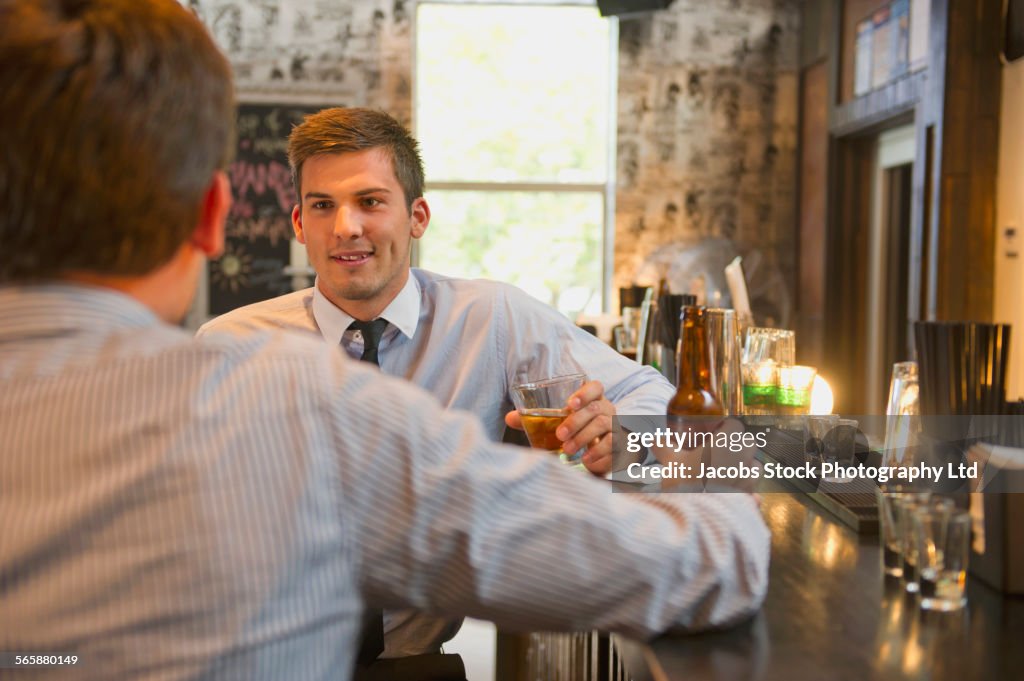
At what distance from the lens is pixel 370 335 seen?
83.3 inches

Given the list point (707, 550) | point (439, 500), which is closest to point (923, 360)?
point (707, 550)

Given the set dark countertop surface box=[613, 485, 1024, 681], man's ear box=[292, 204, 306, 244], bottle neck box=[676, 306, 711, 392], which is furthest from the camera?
man's ear box=[292, 204, 306, 244]

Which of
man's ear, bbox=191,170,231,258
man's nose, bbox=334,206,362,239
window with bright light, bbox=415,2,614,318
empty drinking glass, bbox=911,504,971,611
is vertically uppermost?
window with bright light, bbox=415,2,614,318

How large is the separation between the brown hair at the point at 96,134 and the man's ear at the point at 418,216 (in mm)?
1544

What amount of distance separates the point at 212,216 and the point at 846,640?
2.36 ft

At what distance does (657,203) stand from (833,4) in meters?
1.59

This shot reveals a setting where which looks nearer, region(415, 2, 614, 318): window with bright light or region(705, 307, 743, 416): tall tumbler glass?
region(705, 307, 743, 416): tall tumbler glass

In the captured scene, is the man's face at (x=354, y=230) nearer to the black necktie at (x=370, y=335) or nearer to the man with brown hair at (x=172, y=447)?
the black necktie at (x=370, y=335)

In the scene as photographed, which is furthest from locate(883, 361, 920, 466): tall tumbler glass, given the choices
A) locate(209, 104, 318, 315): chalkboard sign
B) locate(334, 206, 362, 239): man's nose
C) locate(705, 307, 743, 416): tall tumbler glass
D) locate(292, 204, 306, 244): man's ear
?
locate(209, 104, 318, 315): chalkboard sign

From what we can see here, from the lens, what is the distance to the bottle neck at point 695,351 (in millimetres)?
1398

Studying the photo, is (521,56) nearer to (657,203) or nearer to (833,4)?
(657,203)

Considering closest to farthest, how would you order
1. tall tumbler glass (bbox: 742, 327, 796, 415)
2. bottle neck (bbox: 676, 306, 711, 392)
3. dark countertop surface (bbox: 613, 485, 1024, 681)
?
dark countertop surface (bbox: 613, 485, 1024, 681) → bottle neck (bbox: 676, 306, 711, 392) → tall tumbler glass (bbox: 742, 327, 796, 415)

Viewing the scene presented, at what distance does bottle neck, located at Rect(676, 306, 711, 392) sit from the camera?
1398 millimetres

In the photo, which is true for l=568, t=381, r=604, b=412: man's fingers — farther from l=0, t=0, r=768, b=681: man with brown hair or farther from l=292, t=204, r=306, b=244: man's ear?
l=292, t=204, r=306, b=244: man's ear
